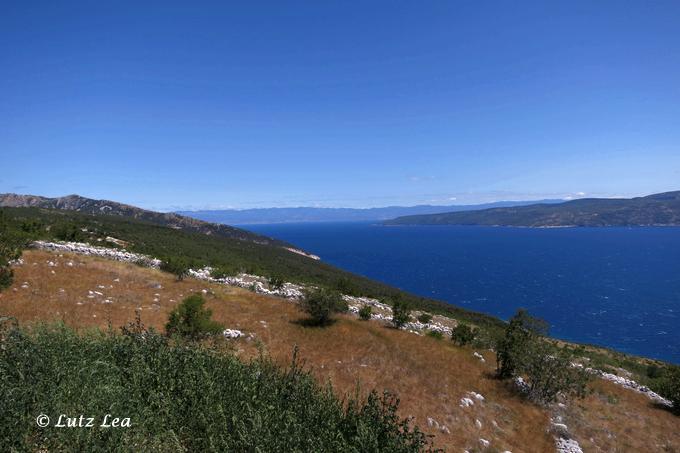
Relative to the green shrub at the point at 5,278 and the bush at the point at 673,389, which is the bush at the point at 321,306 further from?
the bush at the point at 673,389

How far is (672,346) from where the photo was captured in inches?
2645

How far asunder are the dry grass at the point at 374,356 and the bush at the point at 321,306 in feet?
3.31

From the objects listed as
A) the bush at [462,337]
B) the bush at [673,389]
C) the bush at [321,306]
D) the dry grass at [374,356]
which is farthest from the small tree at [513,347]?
the bush at [321,306]

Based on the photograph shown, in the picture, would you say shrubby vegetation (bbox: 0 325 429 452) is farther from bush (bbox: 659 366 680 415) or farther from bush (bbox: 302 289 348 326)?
bush (bbox: 659 366 680 415)

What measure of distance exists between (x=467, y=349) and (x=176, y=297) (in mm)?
22753

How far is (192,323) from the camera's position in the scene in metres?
20.5

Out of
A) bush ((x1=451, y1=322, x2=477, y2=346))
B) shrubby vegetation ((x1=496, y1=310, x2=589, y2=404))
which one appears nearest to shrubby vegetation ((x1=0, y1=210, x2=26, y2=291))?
bush ((x1=451, y1=322, x2=477, y2=346))

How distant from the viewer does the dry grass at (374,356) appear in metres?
17.1

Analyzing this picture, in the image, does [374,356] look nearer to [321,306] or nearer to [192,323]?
[321,306]

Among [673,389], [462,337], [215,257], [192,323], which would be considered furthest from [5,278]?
[215,257]

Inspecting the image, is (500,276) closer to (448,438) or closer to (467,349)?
(467,349)

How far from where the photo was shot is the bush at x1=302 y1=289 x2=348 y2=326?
88.5ft

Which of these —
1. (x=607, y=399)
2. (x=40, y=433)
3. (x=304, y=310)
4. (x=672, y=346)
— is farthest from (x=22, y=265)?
(x=672, y=346)

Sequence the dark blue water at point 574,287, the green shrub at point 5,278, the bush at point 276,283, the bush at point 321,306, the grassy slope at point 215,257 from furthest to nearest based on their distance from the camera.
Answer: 1. the dark blue water at point 574,287
2. the grassy slope at point 215,257
3. the bush at point 276,283
4. the bush at point 321,306
5. the green shrub at point 5,278
